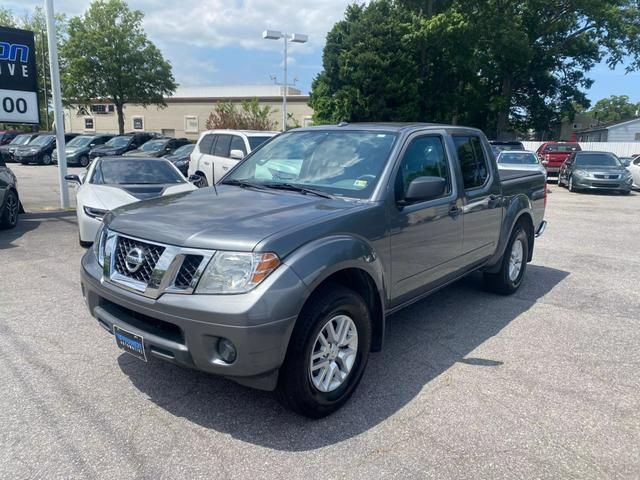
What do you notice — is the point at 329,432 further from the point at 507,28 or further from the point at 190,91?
the point at 190,91

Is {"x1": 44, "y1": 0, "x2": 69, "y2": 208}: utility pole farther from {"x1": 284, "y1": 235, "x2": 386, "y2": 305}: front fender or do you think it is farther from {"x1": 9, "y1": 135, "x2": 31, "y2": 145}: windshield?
{"x1": 9, "y1": 135, "x2": 31, "y2": 145}: windshield

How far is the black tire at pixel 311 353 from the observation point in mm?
3029

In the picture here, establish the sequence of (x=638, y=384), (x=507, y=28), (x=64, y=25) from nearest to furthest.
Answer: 1. (x=638, y=384)
2. (x=507, y=28)
3. (x=64, y=25)

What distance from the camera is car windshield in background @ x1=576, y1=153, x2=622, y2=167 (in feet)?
64.2

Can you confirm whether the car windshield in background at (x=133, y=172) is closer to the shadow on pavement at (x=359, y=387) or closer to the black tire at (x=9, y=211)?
the black tire at (x=9, y=211)

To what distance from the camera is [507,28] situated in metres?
30.8

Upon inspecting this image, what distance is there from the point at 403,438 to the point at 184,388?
1.57m

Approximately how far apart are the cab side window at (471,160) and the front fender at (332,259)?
1769 millimetres

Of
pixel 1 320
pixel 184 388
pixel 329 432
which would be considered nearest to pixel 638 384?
pixel 329 432

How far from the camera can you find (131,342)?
124 inches

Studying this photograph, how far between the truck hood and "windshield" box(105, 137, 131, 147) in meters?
25.6

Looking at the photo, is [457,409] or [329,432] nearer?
[329,432]

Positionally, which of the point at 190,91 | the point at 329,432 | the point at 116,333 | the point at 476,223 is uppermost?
the point at 190,91

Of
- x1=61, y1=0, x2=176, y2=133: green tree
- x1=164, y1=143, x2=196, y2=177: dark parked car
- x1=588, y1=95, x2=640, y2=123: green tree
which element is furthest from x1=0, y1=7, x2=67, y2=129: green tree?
x1=588, y1=95, x2=640, y2=123: green tree
